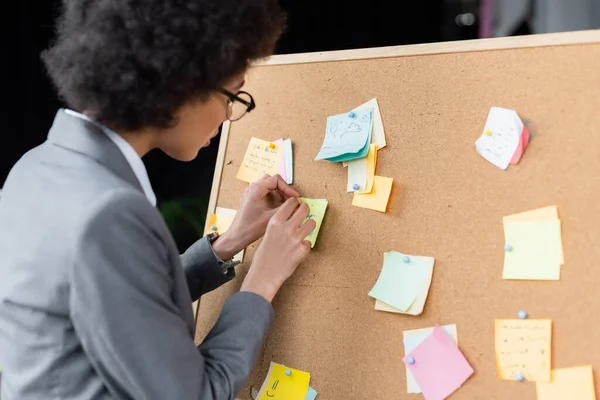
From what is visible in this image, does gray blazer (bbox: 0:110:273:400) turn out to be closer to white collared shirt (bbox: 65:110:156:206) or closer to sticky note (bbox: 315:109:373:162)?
white collared shirt (bbox: 65:110:156:206)

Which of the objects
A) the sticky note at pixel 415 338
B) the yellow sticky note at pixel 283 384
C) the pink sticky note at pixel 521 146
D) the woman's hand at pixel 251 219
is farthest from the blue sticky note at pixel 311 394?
the pink sticky note at pixel 521 146

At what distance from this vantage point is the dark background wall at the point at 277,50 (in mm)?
2016

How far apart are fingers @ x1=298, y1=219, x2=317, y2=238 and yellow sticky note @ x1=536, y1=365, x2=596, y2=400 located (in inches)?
17.0

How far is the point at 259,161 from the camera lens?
1143 millimetres

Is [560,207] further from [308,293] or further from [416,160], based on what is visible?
[308,293]

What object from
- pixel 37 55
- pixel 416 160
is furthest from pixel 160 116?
pixel 37 55

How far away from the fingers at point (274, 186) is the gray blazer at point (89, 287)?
0.33 m

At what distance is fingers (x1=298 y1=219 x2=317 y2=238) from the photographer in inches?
38.9

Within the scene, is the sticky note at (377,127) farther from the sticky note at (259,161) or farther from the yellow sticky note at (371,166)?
the sticky note at (259,161)

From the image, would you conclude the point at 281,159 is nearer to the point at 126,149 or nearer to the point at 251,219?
the point at 251,219

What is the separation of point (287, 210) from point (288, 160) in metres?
0.14

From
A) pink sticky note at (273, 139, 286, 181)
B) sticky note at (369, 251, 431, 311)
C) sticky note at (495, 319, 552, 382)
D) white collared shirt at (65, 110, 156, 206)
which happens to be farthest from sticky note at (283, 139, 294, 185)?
sticky note at (495, 319, 552, 382)

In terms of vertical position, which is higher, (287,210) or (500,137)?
(500,137)

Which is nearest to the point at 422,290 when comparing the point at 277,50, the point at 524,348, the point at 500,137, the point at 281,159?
the point at 524,348
